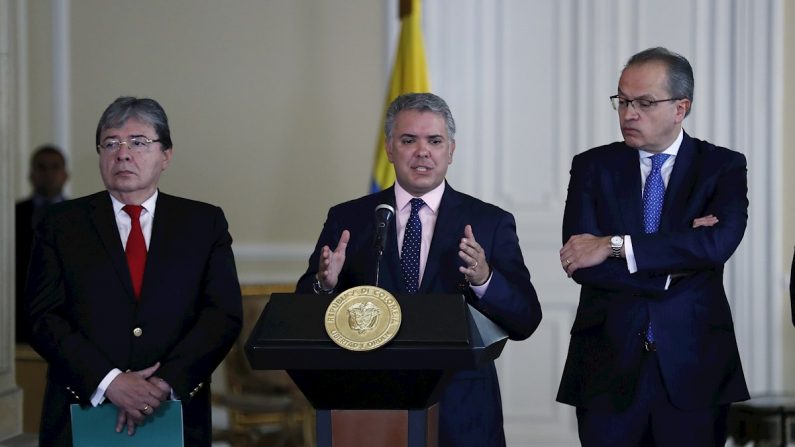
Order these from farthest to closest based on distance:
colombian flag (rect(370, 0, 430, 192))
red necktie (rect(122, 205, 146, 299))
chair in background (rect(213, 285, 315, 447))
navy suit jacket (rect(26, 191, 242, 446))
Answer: chair in background (rect(213, 285, 315, 447))
colombian flag (rect(370, 0, 430, 192))
red necktie (rect(122, 205, 146, 299))
navy suit jacket (rect(26, 191, 242, 446))

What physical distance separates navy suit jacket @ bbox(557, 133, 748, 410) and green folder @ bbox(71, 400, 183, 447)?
1.11 meters

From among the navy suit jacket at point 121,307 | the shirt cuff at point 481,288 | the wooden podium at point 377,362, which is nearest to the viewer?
the wooden podium at point 377,362

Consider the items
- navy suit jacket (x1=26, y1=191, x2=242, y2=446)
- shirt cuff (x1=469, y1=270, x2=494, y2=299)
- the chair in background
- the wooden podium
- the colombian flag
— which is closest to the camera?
the wooden podium

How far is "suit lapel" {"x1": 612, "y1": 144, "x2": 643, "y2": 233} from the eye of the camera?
333 cm

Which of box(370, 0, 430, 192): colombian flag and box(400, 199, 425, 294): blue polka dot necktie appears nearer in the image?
box(400, 199, 425, 294): blue polka dot necktie

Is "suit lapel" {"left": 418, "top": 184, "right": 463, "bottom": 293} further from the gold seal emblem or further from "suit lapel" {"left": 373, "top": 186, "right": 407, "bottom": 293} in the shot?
the gold seal emblem

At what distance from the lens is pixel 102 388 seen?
3.19m

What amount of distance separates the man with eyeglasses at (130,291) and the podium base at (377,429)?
65 centimetres

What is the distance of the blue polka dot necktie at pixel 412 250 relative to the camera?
3.21 m

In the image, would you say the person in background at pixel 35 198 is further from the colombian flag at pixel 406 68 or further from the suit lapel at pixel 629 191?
the suit lapel at pixel 629 191

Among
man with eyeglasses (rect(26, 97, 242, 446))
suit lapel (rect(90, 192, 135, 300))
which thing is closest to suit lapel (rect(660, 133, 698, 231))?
man with eyeglasses (rect(26, 97, 242, 446))

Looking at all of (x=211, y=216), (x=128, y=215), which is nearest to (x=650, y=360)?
(x=211, y=216)

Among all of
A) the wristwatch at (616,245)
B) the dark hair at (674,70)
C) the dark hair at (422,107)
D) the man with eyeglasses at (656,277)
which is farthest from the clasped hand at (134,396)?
the dark hair at (674,70)

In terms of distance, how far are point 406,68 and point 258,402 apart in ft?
5.92
